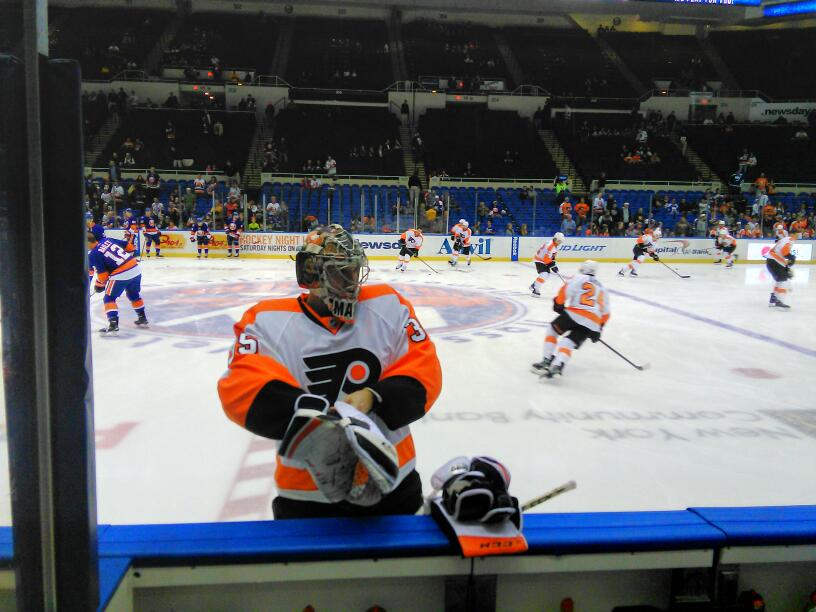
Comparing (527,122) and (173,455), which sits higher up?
(527,122)

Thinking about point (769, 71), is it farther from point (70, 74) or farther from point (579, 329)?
point (70, 74)

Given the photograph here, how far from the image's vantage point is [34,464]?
0.96 m

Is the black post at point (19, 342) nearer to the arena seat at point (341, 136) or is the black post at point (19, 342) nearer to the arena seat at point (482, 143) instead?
the arena seat at point (341, 136)

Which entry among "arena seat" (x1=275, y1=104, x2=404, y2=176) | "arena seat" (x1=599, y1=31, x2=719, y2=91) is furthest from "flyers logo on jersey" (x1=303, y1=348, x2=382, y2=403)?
Result: "arena seat" (x1=599, y1=31, x2=719, y2=91)

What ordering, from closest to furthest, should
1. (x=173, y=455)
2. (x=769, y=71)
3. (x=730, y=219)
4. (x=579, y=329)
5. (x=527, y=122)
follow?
(x=173, y=455) < (x=579, y=329) < (x=730, y=219) < (x=527, y=122) < (x=769, y=71)

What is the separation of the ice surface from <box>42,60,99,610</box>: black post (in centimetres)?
9

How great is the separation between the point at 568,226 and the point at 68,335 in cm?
1815

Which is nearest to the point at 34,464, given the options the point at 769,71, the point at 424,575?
the point at 424,575

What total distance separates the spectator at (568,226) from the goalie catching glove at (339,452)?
17.4 metres

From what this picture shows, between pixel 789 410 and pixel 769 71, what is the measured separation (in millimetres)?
29075

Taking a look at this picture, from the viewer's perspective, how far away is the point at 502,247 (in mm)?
17641

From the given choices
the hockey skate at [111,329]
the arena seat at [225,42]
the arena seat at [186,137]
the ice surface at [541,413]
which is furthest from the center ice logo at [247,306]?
the arena seat at [225,42]

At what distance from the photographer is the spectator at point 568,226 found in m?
18.2

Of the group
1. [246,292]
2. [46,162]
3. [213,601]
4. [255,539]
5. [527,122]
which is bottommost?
[246,292]
